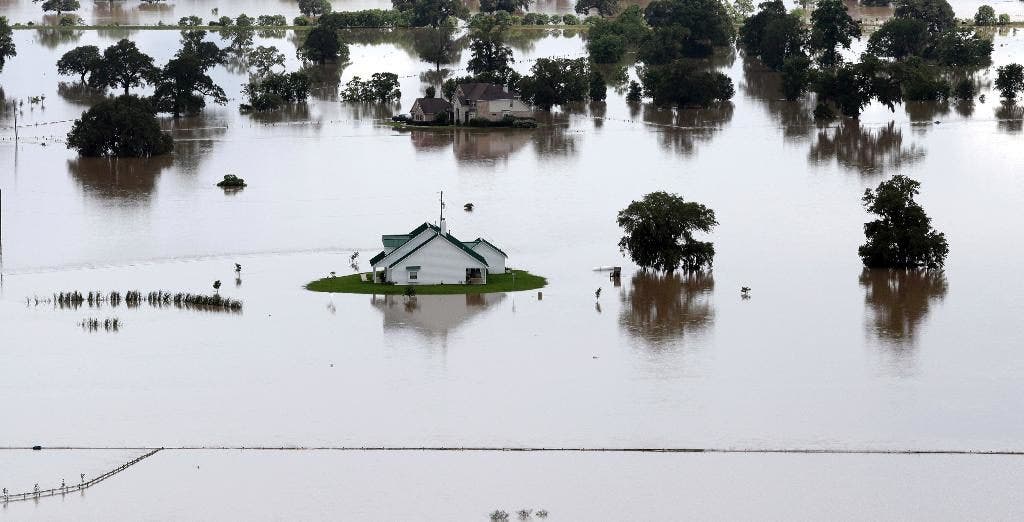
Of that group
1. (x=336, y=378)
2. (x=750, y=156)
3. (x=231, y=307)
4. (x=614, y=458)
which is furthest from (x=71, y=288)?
(x=750, y=156)

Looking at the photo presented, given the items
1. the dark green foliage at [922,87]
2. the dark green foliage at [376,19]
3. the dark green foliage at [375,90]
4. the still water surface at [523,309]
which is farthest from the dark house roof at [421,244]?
the dark green foliage at [376,19]

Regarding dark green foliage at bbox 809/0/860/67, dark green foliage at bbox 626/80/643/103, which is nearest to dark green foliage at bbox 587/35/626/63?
dark green foliage at bbox 809/0/860/67

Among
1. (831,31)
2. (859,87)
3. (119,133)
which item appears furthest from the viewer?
(831,31)

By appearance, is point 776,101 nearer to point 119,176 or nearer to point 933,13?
point 933,13

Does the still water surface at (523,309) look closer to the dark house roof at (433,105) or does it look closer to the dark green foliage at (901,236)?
the dark green foliage at (901,236)

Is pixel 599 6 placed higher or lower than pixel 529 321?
higher

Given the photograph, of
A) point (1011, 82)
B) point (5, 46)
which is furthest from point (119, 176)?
point (1011, 82)

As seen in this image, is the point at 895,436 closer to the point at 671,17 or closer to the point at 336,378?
the point at 336,378
